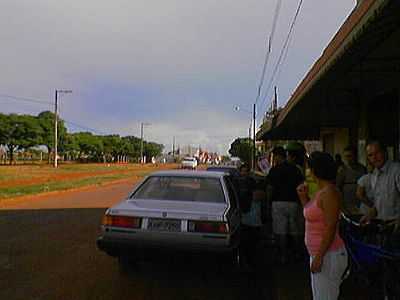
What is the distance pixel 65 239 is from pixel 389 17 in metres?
7.56

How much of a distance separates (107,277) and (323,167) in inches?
160

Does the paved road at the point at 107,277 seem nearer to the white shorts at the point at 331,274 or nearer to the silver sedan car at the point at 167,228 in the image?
the silver sedan car at the point at 167,228

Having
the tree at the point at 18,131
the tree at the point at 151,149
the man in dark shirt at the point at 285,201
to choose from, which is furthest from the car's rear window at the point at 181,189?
the tree at the point at 151,149

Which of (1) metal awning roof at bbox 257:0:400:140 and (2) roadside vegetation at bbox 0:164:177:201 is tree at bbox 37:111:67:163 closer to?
(2) roadside vegetation at bbox 0:164:177:201

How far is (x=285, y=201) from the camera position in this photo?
290 inches

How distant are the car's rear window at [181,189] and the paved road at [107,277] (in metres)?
0.93

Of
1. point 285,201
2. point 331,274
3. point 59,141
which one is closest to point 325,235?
point 331,274

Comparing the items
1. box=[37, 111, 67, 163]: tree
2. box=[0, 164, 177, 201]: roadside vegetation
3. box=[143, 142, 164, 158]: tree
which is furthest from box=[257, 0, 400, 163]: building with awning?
box=[143, 142, 164, 158]: tree

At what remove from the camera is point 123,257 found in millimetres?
6695

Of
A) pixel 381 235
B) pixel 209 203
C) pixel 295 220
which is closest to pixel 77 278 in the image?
pixel 209 203

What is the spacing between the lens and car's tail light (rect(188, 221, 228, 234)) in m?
6.25

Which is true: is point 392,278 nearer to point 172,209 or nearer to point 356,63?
point 172,209

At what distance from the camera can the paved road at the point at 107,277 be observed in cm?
603

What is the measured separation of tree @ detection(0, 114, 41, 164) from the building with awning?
6703cm
